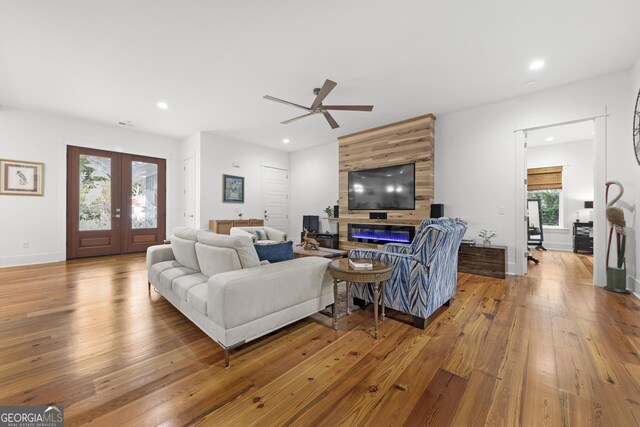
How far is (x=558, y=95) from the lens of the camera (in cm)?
394

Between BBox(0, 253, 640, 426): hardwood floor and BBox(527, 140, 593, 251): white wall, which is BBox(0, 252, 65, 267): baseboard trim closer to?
BBox(0, 253, 640, 426): hardwood floor

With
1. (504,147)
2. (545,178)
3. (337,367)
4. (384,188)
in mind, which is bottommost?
(337,367)

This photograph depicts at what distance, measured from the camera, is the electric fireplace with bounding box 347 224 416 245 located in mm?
5230

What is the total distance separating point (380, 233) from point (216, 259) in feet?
13.3

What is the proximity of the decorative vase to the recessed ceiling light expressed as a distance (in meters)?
2.84

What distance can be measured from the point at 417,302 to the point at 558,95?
4149 mm

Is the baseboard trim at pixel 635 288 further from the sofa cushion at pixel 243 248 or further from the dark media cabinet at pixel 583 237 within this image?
the sofa cushion at pixel 243 248

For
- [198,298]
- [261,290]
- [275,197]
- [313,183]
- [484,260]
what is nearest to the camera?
[261,290]

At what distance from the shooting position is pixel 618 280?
333 centimetres

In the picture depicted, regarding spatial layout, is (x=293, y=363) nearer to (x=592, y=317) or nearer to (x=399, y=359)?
(x=399, y=359)

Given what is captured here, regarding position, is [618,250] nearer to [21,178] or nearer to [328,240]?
[328,240]

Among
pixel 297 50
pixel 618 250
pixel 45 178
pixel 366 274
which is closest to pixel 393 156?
pixel 297 50

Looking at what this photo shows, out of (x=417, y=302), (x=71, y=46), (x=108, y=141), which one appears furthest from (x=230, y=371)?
(x=108, y=141)

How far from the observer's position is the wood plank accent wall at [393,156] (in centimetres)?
499
